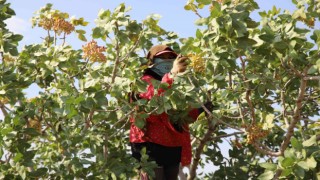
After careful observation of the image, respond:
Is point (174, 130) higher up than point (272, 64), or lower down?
lower down

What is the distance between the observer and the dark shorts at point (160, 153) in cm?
446

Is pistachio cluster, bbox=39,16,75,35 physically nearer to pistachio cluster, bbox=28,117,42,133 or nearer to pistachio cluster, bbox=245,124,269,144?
pistachio cluster, bbox=28,117,42,133

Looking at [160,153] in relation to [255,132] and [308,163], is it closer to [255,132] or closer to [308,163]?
[255,132]

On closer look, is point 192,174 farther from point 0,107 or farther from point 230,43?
point 230,43

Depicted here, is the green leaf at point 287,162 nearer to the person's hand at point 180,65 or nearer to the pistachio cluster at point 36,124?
the person's hand at point 180,65

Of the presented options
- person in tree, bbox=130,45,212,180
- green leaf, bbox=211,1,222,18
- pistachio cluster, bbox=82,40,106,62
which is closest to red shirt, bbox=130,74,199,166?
person in tree, bbox=130,45,212,180

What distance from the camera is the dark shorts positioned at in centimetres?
446

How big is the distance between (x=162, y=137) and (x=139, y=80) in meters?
1.10

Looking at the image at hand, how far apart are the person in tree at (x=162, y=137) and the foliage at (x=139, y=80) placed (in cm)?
21

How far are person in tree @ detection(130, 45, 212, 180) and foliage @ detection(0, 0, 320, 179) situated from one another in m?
0.21

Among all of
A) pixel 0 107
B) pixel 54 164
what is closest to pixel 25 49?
pixel 0 107

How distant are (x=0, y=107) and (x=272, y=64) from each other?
8.46 feet

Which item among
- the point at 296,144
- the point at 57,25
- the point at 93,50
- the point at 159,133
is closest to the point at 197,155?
the point at 159,133

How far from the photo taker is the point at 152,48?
466 cm
